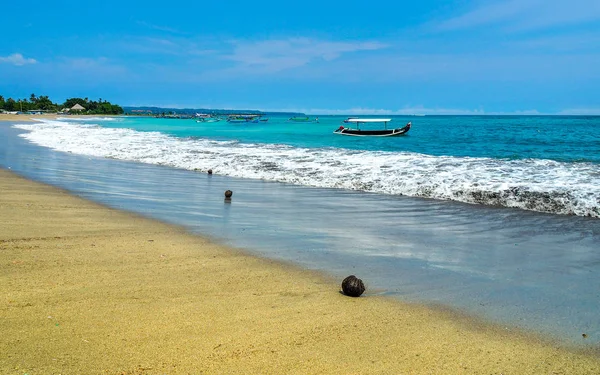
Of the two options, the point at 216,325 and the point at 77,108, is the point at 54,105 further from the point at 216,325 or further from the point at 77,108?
the point at 216,325

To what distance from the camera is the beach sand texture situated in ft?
10.7

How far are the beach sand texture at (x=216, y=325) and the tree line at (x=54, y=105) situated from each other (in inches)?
5833

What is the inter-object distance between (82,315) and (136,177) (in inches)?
442

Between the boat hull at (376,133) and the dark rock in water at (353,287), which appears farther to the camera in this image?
the boat hull at (376,133)

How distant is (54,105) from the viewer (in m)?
151

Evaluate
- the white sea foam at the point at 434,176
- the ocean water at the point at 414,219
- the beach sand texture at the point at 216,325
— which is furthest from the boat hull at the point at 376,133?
the beach sand texture at the point at 216,325

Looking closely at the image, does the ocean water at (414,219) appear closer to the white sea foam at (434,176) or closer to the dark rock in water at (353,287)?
the white sea foam at (434,176)

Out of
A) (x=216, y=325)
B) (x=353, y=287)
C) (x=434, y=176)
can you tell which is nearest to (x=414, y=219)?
(x=353, y=287)

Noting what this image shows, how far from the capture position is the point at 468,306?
4.58 meters

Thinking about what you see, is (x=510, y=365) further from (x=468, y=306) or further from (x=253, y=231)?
(x=253, y=231)

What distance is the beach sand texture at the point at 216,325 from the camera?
327cm

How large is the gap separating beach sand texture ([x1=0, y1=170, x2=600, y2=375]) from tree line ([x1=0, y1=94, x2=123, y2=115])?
148 m

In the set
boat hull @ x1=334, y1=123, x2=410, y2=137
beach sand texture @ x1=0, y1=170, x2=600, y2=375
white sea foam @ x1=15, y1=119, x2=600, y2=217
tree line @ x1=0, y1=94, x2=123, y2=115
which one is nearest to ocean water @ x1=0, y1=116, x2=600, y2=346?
white sea foam @ x1=15, y1=119, x2=600, y2=217

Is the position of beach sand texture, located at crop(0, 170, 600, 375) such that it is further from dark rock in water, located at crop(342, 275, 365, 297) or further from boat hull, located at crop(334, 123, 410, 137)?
boat hull, located at crop(334, 123, 410, 137)
